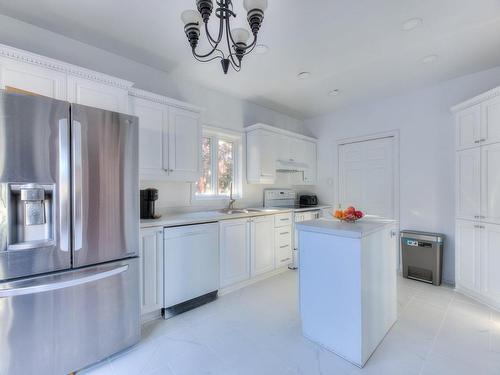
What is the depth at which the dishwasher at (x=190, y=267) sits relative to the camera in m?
2.25

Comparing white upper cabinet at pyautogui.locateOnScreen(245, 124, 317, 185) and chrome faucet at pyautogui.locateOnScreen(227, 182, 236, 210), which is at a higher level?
white upper cabinet at pyautogui.locateOnScreen(245, 124, 317, 185)

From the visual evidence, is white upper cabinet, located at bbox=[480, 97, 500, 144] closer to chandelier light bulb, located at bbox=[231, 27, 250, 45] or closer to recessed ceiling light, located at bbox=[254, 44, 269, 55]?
recessed ceiling light, located at bbox=[254, 44, 269, 55]

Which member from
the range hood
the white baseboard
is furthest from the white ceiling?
the white baseboard

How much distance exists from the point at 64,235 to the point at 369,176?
399 centimetres

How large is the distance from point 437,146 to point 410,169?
43cm

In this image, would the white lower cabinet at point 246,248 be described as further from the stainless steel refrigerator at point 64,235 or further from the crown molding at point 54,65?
the crown molding at point 54,65

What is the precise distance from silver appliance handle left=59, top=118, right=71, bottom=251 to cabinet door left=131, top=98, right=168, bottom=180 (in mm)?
804

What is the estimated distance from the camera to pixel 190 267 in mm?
2404

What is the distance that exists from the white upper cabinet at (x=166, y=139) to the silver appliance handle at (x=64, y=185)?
81cm

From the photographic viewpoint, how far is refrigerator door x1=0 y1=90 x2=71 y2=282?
137cm

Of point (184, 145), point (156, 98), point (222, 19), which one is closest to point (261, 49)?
point (222, 19)

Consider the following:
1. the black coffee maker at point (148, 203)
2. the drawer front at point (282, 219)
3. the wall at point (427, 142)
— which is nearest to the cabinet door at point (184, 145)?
the black coffee maker at point (148, 203)

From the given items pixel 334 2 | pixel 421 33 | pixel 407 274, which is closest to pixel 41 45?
pixel 334 2

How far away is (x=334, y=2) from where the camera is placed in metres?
1.74
